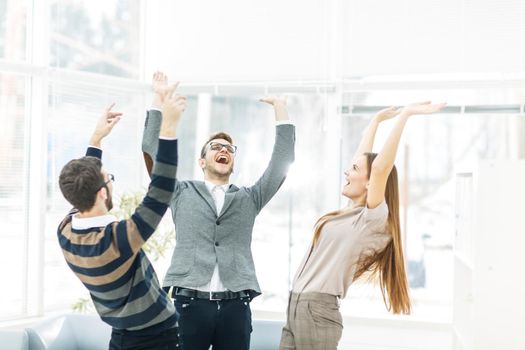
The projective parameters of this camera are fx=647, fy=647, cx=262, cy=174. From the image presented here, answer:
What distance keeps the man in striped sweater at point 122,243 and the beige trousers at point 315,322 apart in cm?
52

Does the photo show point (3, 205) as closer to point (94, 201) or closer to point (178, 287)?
point (178, 287)

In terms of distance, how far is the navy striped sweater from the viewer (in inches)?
73.2

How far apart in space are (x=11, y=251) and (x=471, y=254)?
2350 mm

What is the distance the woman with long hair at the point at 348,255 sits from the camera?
7.50 ft

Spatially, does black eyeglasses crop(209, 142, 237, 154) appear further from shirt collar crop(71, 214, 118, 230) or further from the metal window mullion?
the metal window mullion

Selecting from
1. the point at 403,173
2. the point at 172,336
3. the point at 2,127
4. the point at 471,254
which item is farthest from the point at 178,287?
the point at 403,173

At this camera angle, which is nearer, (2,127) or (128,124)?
(2,127)

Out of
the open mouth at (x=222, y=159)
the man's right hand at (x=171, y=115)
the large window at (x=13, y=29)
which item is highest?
the large window at (x=13, y=29)

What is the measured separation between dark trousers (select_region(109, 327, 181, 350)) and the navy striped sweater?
24 mm

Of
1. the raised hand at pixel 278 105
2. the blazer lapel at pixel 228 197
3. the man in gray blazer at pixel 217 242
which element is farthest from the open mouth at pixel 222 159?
the raised hand at pixel 278 105

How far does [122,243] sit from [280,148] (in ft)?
2.84

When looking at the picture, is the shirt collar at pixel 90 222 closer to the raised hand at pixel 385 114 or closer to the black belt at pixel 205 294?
the black belt at pixel 205 294

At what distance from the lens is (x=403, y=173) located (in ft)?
12.5

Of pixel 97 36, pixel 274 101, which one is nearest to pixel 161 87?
pixel 274 101
